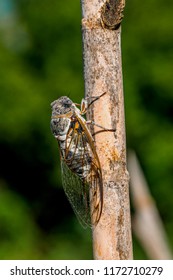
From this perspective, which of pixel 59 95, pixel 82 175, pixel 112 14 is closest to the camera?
pixel 112 14

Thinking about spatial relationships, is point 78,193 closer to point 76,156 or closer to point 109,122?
point 76,156

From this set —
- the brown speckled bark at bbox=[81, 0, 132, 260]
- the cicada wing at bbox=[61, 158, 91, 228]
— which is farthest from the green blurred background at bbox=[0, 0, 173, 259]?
the brown speckled bark at bbox=[81, 0, 132, 260]

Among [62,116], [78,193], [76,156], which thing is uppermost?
[62,116]

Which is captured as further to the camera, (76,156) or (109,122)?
(76,156)

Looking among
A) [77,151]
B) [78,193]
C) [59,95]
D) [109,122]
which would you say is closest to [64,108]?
[77,151]

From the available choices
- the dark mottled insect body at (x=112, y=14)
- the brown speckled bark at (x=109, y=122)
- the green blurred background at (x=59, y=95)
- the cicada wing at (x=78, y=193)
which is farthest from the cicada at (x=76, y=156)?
the green blurred background at (x=59, y=95)

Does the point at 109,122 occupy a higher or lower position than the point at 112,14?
lower

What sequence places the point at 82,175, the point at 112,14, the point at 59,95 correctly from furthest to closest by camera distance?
1. the point at 59,95
2. the point at 82,175
3. the point at 112,14
